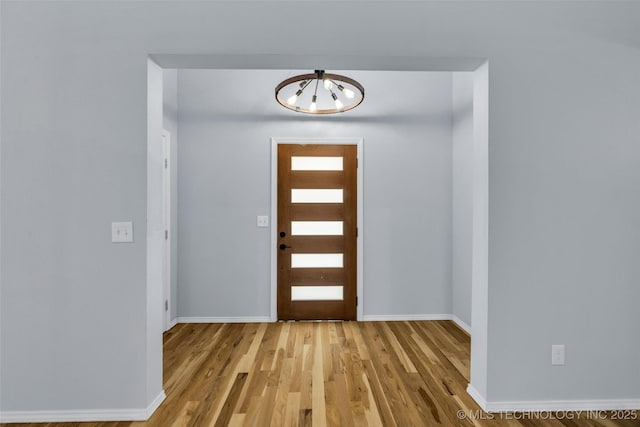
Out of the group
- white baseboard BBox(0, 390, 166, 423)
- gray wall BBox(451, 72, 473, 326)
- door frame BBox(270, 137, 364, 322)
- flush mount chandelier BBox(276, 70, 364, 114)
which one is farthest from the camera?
door frame BBox(270, 137, 364, 322)

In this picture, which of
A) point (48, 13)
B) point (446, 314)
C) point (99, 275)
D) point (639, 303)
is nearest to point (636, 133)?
point (639, 303)

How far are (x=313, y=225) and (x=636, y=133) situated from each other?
2704 mm

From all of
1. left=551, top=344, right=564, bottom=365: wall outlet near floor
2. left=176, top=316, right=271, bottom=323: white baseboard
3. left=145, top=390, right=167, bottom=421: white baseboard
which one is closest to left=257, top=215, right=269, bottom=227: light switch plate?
left=176, top=316, right=271, bottom=323: white baseboard

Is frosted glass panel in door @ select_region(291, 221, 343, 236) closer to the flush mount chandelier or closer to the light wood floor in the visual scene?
the light wood floor

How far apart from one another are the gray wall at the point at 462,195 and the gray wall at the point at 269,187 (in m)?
0.09

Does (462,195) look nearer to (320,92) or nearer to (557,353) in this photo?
(557,353)

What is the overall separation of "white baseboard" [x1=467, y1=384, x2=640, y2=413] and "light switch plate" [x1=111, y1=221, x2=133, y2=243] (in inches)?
95.2

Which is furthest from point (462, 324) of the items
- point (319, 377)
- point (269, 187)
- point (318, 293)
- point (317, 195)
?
point (269, 187)

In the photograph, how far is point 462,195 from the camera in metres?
3.41

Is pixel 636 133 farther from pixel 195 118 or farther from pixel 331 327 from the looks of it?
pixel 195 118

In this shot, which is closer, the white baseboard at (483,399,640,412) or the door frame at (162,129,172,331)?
the white baseboard at (483,399,640,412)

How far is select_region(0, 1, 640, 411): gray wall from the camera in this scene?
6.20ft

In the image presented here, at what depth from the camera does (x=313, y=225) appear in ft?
11.8

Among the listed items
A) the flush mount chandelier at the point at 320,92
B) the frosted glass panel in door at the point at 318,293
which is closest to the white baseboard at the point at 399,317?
the frosted glass panel in door at the point at 318,293
